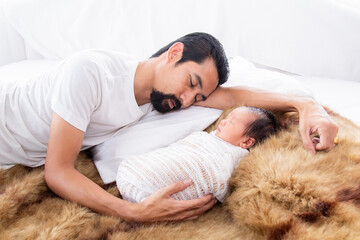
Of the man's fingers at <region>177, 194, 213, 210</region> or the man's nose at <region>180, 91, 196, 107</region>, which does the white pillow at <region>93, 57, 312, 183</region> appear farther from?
the man's fingers at <region>177, 194, 213, 210</region>

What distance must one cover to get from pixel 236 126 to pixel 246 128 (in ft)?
0.11

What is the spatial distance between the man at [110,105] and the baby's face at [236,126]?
15cm

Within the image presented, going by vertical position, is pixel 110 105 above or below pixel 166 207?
above

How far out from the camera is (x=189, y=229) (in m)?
0.95

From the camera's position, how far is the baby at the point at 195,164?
103 cm

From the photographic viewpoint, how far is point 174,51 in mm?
1335

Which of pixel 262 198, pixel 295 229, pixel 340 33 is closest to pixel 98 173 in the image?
pixel 262 198

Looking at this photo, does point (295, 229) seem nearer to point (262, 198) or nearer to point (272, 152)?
point (262, 198)

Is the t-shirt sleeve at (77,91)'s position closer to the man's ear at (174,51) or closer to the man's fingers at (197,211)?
the man's ear at (174,51)

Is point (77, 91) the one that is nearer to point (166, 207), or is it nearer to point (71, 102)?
point (71, 102)

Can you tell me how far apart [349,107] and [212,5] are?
98 centimetres

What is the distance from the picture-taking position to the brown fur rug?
2.68 ft

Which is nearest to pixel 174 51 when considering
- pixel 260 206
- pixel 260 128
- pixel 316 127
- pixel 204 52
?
pixel 204 52

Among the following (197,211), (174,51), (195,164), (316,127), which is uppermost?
(174,51)
